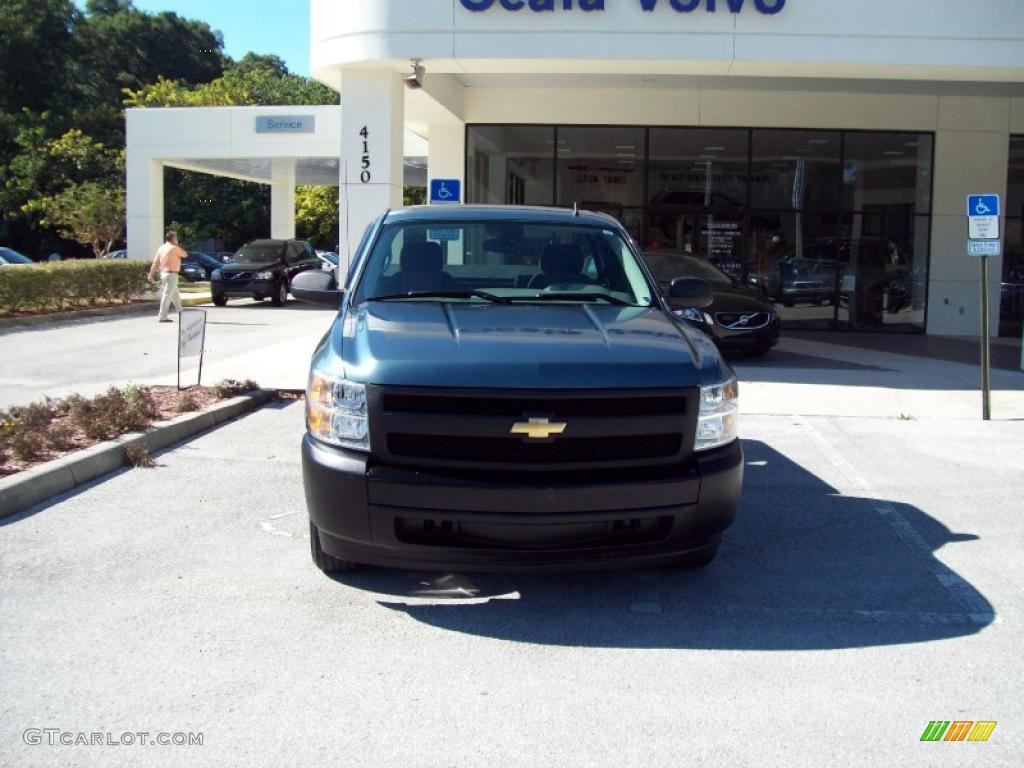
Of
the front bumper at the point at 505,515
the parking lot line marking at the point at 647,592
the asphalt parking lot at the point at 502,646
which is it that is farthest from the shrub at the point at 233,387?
the parking lot line marking at the point at 647,592

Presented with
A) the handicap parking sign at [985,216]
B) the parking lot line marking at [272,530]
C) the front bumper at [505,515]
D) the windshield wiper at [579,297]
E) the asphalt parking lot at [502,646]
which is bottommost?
the asphalt parking lot at [502,646]

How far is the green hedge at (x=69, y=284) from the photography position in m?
18.1

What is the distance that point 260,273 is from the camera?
2388 centimetres

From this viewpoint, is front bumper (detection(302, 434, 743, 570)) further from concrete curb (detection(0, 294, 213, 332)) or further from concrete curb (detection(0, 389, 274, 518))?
concrete curb (detection(0, 294, 213, 332))

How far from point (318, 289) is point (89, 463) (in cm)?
216

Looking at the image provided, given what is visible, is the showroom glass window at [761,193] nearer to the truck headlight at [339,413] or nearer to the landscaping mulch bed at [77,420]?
the landscaping mulch bed at [77,420]

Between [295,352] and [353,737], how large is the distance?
10.4m

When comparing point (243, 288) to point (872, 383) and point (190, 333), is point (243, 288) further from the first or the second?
point (872, 383)

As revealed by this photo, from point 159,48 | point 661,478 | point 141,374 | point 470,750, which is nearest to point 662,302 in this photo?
point 661,478

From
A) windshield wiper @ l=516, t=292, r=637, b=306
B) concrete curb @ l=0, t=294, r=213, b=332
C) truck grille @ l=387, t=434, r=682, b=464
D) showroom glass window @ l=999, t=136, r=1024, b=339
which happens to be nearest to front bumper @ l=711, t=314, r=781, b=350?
windshield wiper @ l=516, t=292, r=637, b=306

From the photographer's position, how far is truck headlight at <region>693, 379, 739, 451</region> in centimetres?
457

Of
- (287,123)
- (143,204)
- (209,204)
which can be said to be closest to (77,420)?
(287,123)

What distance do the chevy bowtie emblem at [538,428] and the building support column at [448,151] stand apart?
15.4 m

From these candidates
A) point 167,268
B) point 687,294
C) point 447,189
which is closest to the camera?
point 687,294
